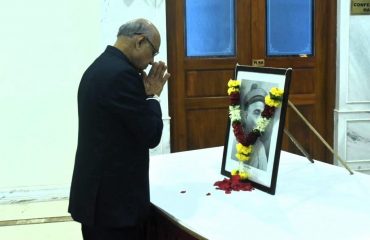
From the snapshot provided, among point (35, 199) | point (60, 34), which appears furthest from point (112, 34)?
point (35, 199)

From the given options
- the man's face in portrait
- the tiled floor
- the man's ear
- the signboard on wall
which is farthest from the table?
the signboard on wall

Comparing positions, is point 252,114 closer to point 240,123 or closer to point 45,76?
point 240,123

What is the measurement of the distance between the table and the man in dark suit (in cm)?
18

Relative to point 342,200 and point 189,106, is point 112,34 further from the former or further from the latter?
point 342,200

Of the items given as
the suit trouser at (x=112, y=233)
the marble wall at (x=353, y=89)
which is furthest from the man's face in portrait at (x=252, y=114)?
the marble wall at (x=353, y=89)

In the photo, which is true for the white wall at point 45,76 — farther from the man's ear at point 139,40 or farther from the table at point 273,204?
the man's ear at point 139,40

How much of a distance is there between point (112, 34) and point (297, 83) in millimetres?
1709

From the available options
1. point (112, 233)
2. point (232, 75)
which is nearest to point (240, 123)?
point (112, 233)

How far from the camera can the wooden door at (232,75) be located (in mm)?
4254

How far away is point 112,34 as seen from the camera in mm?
4031

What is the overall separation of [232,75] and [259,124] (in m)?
2.44

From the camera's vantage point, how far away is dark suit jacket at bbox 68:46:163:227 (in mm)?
1652

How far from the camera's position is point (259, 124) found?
1.95 m

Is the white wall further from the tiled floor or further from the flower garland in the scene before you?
the flower garland
